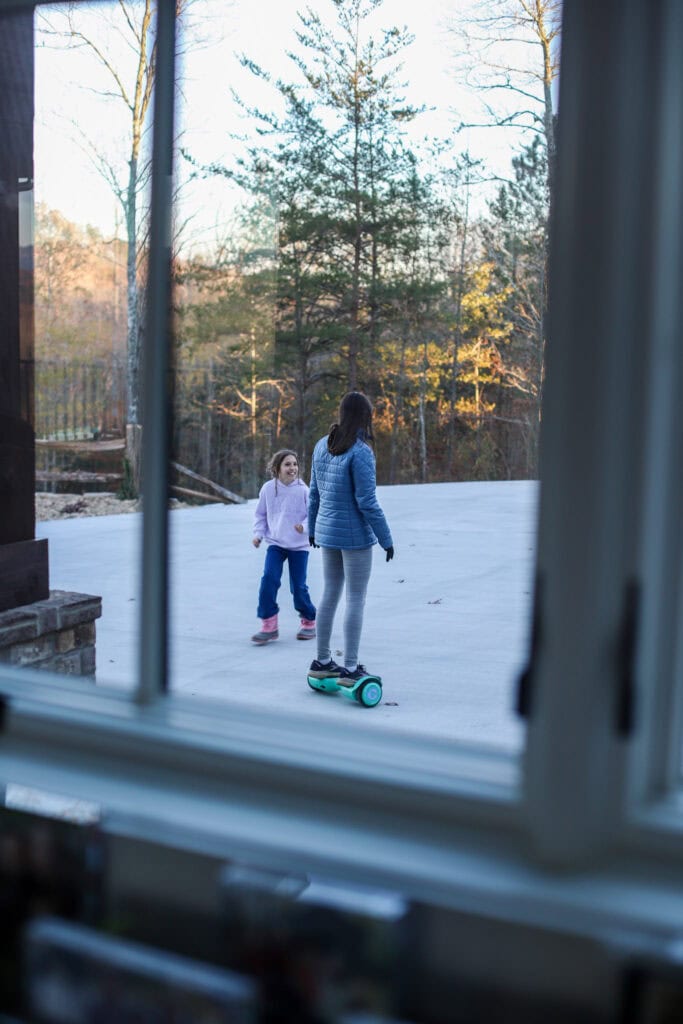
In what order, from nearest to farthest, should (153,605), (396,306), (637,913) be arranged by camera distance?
(637,913) < (153,605) < (396,306)

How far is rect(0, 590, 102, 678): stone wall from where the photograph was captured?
267 centimetres

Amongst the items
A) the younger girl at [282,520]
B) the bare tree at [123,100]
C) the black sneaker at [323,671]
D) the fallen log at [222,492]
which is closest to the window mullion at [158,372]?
the bare tree at [123,100]

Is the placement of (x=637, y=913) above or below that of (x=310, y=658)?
above

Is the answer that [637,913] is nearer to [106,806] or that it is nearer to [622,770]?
[622,770]

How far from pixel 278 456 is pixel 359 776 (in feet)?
13.1

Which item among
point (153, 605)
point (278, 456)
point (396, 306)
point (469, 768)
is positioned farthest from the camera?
point (396, 306)

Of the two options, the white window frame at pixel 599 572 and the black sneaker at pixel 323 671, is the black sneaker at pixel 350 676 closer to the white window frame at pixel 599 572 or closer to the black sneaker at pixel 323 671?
the black sneaker at pixel 323 671

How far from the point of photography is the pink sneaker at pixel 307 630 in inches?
215

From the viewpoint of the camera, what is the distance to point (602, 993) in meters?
0.83

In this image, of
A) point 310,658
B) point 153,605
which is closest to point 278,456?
point 310,658

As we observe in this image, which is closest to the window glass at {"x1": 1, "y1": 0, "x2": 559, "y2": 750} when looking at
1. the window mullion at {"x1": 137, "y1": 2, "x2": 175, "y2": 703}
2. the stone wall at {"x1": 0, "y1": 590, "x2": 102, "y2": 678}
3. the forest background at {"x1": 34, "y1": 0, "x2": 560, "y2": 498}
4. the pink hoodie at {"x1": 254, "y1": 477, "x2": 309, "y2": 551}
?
the forest background at {"x1": 34, "y1": 0, "x2": 560, "y2": 498}

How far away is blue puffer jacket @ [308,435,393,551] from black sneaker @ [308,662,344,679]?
22.4 inches

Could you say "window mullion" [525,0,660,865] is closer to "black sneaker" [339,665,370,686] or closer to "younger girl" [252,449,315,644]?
"black sneaker" [339,665,370,686]

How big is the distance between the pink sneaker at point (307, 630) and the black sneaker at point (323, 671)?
1044mm
